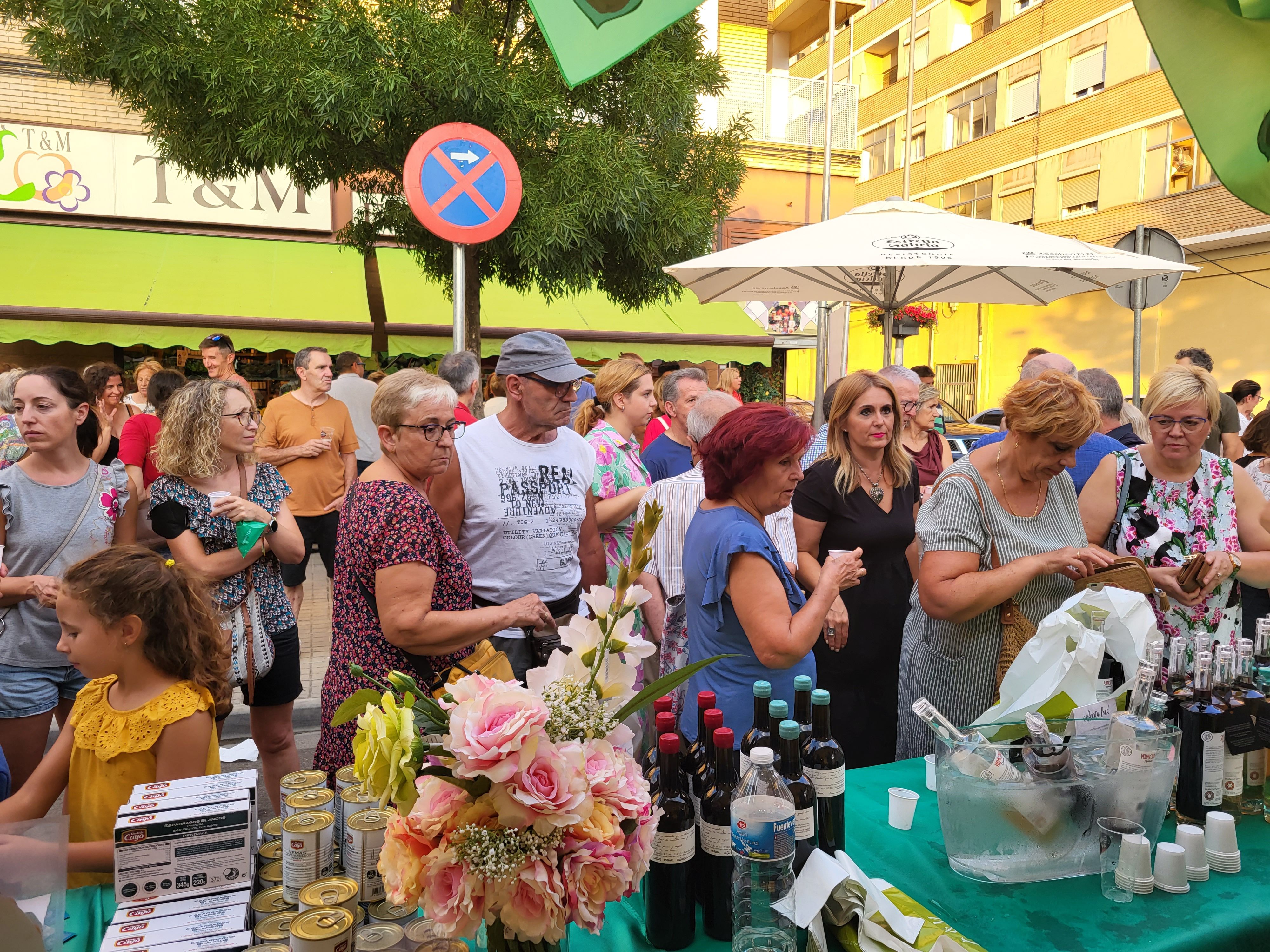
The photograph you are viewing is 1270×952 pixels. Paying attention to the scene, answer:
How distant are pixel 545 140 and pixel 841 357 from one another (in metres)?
13.1

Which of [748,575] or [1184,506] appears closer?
[748,575]

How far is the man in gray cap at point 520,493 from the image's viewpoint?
10.5 feet

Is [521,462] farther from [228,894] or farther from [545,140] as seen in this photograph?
[545,140]

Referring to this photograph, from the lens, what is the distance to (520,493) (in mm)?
3240

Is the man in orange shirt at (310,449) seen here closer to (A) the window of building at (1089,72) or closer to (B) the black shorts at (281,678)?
(B) the black shorts at (281,678)

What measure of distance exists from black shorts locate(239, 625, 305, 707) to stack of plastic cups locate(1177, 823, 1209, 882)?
9.54ft

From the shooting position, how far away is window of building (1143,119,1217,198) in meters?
20.4

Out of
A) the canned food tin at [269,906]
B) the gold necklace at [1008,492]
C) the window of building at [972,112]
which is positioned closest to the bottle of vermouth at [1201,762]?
the gold necklace at [1008,492]

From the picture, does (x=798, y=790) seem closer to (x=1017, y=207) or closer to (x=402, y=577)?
(x=402, y=577)

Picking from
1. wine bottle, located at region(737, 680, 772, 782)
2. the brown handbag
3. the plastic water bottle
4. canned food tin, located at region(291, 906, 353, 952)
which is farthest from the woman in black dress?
canned food tin, located at region(291, 906, 353, 952)

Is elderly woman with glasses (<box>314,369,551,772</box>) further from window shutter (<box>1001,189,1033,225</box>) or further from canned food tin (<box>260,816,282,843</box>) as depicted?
window shutter (<box>1001,189,1033,225</box>)

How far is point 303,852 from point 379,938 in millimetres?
273

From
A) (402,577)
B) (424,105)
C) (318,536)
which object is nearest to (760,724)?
(402,577)

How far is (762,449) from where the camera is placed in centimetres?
235
